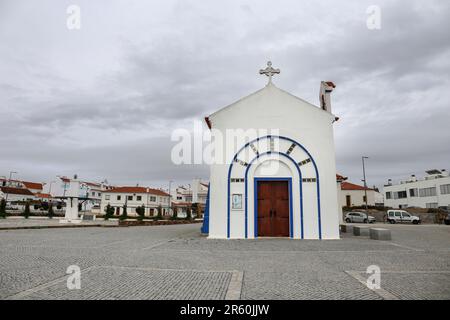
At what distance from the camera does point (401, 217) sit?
40125mm

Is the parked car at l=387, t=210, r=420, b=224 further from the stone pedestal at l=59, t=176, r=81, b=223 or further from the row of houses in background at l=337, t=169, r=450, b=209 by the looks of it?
the stone pedestal at l=59, t=176, r=81, b=223

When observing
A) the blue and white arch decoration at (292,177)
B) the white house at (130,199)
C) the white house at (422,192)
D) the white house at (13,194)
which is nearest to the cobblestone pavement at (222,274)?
the blue and white arch decoration at (292,177)

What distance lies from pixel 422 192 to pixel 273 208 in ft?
181

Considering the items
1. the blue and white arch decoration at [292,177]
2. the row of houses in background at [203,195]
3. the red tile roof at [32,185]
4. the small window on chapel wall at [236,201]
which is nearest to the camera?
the blue and white arch decoration at [292,177]

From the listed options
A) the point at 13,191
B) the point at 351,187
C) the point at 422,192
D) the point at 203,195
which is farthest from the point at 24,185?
the point at 422,192

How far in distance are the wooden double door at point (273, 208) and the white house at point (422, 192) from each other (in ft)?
159

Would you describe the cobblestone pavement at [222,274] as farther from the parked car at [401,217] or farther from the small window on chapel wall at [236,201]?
the parked car at [401,217]

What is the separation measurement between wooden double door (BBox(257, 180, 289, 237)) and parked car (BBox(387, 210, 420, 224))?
105 ft

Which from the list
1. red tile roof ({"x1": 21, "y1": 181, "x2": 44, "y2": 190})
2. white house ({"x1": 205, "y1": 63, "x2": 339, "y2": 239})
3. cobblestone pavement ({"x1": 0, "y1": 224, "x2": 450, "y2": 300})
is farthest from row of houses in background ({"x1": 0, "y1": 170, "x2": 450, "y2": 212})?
cobblestone pavement ({"x1": 0, "y1": 224, "x2": 450, "y2": 300})

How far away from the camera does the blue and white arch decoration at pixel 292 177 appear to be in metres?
14.9

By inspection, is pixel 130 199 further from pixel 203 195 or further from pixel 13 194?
pixel 13 194

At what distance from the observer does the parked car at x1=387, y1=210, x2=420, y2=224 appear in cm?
3956
